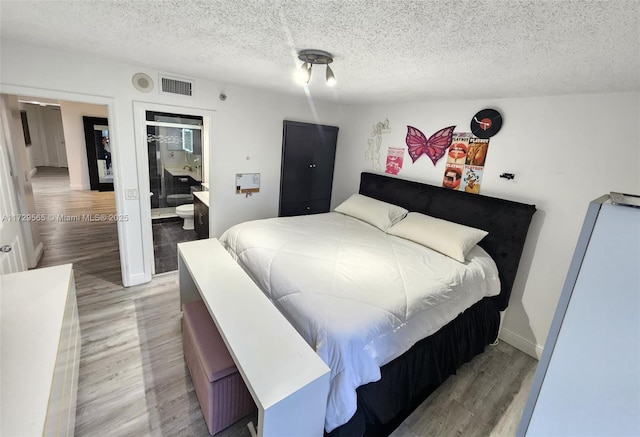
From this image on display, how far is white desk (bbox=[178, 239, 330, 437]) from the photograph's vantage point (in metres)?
1.12

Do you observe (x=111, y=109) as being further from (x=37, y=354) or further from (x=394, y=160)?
(x=394, y=160)

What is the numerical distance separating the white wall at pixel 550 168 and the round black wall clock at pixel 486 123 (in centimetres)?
5

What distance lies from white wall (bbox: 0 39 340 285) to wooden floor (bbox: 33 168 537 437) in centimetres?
42

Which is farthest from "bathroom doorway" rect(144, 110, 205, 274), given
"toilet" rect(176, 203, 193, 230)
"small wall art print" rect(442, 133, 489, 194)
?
"small wall art print" rect(442, 133, 489, 194)

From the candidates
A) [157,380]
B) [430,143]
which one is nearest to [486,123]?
[430,143]

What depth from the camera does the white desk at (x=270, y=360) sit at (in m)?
1.12

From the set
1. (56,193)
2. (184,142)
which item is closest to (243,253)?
(184,142)

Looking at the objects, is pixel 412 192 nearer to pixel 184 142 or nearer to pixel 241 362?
pixel 241 362

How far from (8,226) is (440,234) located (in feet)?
11.8

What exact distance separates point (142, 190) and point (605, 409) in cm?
332

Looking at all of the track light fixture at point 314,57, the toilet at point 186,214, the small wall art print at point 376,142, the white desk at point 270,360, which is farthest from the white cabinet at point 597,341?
the toilet at point 186,214

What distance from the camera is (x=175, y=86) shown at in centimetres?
275

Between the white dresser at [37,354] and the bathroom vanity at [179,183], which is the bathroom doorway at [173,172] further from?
the white dresser at [37,354]

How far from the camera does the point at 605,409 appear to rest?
60cm
